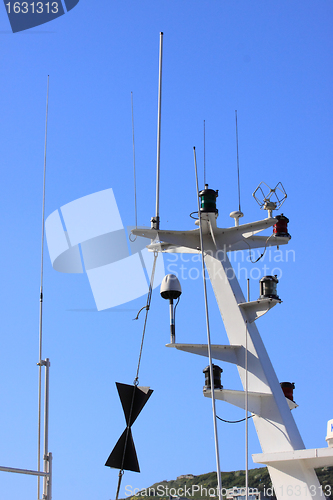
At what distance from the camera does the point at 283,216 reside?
13203 millimetres

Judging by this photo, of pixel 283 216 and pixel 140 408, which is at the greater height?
pixel 283 216

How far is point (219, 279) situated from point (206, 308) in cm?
323

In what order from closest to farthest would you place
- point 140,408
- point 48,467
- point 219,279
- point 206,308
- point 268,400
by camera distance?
point 48,467 < point 206,308 < point 140,408 < point 268,400 < point 219,279

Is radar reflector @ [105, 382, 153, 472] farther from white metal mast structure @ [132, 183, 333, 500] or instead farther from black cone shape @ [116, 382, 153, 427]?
white metal mast structure @ [132, 183, 333, 500]

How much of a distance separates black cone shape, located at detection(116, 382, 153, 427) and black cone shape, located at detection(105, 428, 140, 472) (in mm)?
380

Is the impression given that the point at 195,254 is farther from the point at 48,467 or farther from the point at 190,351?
the point at 48,467

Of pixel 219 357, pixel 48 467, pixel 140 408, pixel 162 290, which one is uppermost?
pixel 162 290

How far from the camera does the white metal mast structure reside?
1087cm

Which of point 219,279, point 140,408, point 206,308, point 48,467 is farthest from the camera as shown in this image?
point 219,279

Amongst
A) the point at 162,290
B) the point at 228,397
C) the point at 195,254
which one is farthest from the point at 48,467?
the point at 195,254

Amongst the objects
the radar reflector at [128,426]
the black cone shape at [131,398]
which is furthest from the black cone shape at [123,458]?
the black cone shape at [131,398]

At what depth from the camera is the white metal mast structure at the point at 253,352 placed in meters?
10.9

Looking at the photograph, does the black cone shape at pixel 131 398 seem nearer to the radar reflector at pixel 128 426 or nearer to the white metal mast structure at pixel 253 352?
the radar reflector at pixel 128 426

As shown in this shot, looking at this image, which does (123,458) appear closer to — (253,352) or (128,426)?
(128,426)
